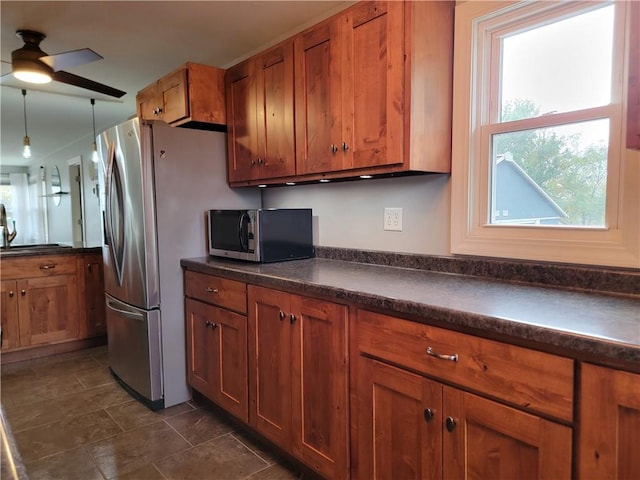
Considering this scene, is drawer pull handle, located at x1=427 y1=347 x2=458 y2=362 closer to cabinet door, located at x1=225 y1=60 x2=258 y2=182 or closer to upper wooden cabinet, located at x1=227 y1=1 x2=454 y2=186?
upper wooden cabinet, located at x1=227 y1=1 x2=454 y2=186

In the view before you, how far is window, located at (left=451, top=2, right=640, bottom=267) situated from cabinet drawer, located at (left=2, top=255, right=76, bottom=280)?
332 cm

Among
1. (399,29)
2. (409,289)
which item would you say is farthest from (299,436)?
(399,29)

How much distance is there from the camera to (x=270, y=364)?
198 centimetres

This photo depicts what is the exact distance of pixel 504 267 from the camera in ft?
5.62

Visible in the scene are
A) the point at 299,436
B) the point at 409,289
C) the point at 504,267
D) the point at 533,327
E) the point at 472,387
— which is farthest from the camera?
the point at 299,436

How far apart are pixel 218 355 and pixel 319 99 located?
150 centimetres

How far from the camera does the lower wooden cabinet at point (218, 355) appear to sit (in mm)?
2178

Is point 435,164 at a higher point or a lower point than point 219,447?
higher

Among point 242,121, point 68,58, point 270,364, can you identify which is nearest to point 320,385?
point 270,364

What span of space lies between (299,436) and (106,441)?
3.75ft

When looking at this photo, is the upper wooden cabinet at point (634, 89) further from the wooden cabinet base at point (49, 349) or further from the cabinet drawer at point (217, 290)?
the wooden cabinet base at point (49, 349)

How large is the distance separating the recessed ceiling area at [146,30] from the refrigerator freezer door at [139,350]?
1762mm

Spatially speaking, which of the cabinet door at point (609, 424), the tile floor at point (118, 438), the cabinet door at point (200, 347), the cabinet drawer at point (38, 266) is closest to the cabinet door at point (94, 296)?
the cabinet drawer at point (38, 266)

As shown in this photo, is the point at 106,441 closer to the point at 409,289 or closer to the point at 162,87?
the point at 409,289
